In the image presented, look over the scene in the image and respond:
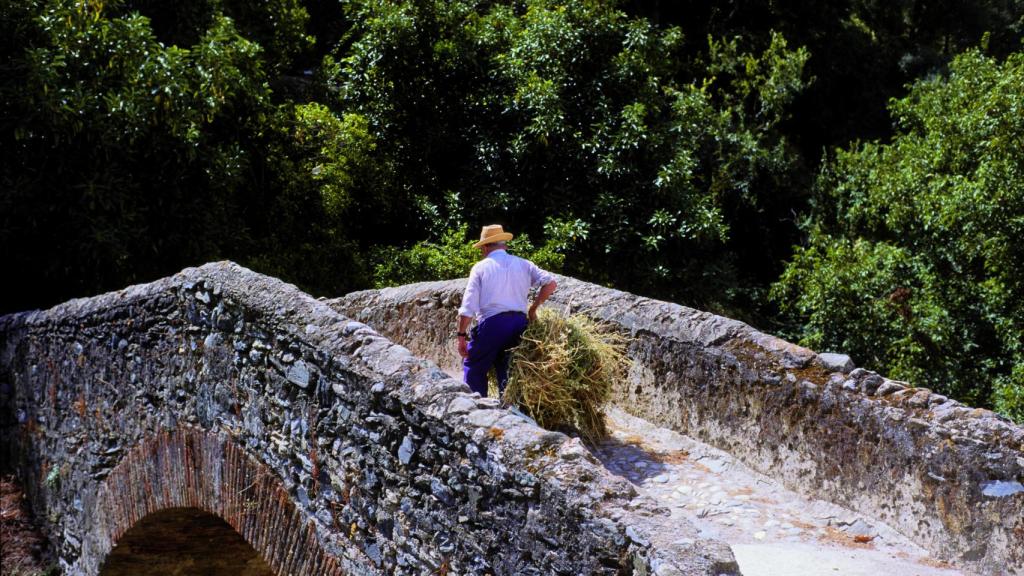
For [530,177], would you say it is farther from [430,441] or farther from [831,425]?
[430,441]

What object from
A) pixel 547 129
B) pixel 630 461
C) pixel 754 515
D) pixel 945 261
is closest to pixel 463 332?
pixel 630 461

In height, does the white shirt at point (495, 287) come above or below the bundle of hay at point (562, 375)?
above

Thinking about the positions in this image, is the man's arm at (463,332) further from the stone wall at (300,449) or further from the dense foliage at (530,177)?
the dense foliage at (530,177)

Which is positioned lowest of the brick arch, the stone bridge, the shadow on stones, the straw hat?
the brick arch

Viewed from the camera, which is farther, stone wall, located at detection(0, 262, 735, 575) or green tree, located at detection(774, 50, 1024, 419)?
green tree, located at detection(774, 50, 1024, 419)

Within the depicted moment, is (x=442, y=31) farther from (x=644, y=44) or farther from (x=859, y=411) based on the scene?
(x=859, y=411)

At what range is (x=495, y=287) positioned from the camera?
6891 mm

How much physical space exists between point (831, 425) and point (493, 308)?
7.47 ft

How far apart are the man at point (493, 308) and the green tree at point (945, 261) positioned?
367 inches

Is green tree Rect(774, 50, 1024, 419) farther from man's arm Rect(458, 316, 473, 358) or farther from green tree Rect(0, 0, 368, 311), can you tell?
man's arm Rect(458, 316, 473, 358)

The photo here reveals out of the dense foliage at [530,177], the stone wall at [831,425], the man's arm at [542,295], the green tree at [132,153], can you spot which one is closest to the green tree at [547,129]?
the dense foliage at [530,177]

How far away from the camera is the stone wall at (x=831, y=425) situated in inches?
201

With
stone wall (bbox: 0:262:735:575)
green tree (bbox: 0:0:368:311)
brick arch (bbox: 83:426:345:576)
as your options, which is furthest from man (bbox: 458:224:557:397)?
green tree (bbox: 0:0:368:311)

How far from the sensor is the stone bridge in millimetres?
4414
